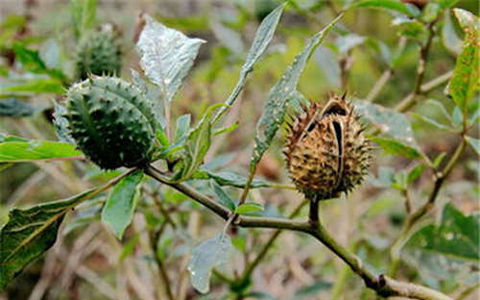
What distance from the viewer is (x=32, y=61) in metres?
0.96

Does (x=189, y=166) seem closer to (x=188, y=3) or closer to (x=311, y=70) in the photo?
(x=311, y=70)

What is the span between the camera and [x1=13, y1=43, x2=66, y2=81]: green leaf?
95 cm

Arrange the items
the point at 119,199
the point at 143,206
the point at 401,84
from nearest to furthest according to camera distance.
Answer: the point at 119,199, the point at 143,206, the point at 401,84

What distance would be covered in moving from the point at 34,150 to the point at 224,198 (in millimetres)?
200

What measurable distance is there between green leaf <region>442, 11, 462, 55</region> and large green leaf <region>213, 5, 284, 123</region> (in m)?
0.55

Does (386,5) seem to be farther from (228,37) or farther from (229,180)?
(228,37)

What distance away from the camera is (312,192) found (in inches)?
25.4

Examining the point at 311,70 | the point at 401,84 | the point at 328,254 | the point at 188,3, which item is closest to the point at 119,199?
the point at 328,254

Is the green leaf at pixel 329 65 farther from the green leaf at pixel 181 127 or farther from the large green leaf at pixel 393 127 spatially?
the green leaf at pixel 181 127

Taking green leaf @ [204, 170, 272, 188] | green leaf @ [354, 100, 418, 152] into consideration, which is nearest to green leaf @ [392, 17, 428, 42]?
green leaf @ [354, 100, 418, 152]

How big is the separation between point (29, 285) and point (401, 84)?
2.01m

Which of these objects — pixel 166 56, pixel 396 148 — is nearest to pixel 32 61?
pixel 166 56

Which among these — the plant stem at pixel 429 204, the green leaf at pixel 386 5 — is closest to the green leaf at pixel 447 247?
the plant stem at pixel 429 204

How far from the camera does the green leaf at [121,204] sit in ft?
1.77
